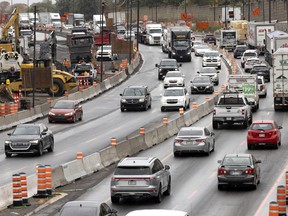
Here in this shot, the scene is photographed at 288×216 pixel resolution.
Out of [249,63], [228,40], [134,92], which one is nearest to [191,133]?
[134,92]

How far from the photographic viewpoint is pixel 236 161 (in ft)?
113

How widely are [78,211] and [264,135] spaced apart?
2534cm

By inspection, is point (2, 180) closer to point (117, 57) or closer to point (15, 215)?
point (15, 215)

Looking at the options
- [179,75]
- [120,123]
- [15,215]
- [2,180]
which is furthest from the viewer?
[179,75]

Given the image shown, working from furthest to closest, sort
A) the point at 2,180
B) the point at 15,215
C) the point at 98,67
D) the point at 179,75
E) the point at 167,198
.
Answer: the point at 98,67 < the point at 179,75 < the point at 2,180 < the point at 167,198 < the point at 15,215

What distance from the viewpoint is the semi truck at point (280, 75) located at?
63219 millimetres

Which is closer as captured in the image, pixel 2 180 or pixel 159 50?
pixel 2 180

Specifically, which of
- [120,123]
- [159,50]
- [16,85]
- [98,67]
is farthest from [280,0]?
[120,123]

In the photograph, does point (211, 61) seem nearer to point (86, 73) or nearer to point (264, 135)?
point (86, 73)

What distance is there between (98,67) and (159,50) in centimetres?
3245

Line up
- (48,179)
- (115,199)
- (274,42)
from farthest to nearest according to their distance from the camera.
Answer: (274,42) < (48,179) < (115,199)

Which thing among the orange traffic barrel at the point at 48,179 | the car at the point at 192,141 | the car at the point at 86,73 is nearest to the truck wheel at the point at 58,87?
the car at the point at 86,73

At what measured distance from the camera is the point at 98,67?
4181 inches

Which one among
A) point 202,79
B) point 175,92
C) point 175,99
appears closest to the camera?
point 175,99
